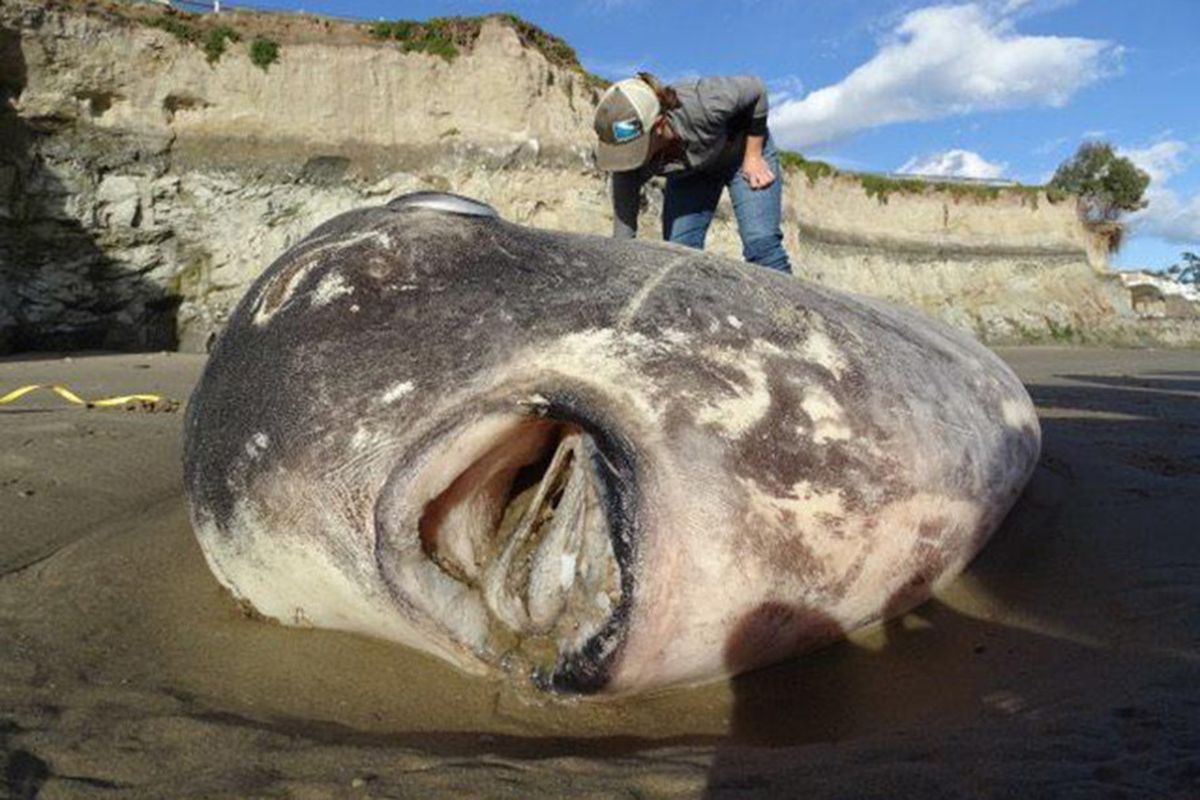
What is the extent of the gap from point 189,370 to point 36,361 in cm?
200

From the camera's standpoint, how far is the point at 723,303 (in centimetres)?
215

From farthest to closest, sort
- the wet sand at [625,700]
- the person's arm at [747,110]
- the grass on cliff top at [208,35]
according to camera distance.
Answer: the grass on cliff top at [208,35], the person's arm at [747,110], the wet sand at [625,700]

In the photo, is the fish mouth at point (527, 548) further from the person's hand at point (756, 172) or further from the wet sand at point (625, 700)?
the person's hand at point (756, 172)

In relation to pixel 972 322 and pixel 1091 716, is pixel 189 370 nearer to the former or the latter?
pixel 1091 716

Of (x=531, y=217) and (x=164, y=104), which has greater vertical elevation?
(x=164, y=104)

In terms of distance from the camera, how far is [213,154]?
476 inches

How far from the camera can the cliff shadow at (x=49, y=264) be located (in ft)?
34.8

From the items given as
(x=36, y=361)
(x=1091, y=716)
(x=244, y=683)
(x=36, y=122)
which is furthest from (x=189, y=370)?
(x=1091, y=716)

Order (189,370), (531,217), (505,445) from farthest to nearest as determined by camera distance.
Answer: (531,217), (189,370), (505,445)

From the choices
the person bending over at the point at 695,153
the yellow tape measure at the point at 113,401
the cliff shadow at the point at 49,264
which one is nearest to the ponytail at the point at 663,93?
the person bending over at the point at 695,153

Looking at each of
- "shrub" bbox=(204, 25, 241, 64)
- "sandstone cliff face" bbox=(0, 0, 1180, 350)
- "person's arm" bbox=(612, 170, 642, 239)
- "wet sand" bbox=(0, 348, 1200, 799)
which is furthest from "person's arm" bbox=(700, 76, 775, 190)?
"shrub" bbox=(204, 25, 241, 64)

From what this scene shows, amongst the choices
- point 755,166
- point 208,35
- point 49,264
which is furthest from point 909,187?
point 755,166

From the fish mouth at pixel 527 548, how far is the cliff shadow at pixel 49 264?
10.5 m

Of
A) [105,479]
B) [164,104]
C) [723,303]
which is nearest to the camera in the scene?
[723,303]
